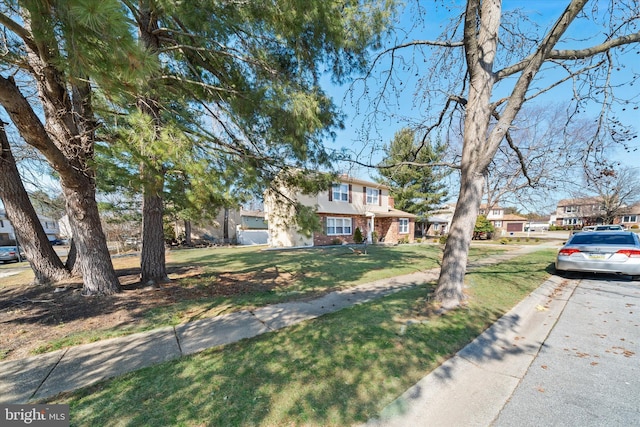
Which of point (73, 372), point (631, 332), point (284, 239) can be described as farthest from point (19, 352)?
point (284, 239)

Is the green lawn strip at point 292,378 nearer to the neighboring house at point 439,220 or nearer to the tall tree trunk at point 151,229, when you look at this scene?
the tall tree trunk at point 151,229

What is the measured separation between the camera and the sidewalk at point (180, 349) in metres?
2.61

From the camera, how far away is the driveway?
6.93 feet

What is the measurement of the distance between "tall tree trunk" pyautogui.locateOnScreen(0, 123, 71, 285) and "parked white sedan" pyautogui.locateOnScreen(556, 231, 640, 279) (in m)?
14.7

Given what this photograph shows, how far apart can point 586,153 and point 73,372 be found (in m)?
9.31

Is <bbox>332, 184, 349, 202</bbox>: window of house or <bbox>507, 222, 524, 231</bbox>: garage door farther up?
<bbox>332, 184, 349, 202</bbox>: window of house

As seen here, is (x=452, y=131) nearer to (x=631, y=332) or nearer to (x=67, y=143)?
(x=631, y=332)

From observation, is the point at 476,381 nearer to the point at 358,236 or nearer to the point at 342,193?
the point at 358,236

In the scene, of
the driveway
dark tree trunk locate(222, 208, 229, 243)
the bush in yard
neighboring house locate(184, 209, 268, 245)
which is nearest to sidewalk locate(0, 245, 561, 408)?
the driveway

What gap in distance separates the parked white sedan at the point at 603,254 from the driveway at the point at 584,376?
9.16 ft

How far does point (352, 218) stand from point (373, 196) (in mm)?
3642

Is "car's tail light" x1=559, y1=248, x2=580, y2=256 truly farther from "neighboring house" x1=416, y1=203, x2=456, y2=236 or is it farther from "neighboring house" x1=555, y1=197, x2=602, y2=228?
"neighboring house" x1=555, y1=197, x2=602, y2=228

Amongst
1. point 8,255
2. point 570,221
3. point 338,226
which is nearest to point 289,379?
point 338,226

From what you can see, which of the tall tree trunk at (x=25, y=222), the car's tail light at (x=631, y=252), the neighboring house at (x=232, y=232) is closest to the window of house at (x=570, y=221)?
the car's tail light at (x=631, y=252)
